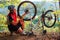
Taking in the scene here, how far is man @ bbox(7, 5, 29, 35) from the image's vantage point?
165cm

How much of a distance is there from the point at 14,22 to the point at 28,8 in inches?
7.6

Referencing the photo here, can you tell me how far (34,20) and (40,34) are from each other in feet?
0.49

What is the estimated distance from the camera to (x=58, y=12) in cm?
170

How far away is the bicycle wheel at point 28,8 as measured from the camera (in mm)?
1666

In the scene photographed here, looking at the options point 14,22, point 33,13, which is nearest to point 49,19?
point 33,13

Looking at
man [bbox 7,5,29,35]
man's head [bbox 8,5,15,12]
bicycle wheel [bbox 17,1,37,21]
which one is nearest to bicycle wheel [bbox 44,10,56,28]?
bicycle wheel [bbox 17,1,37,21]

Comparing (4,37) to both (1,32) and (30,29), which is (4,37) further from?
(30,29)

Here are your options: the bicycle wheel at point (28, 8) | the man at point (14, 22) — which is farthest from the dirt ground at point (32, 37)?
the bicycle wheel at point (28, 8)

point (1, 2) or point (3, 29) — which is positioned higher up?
point (1, 2)

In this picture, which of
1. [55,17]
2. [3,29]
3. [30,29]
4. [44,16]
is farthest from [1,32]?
[55,17]

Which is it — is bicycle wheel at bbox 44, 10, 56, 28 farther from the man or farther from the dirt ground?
the man

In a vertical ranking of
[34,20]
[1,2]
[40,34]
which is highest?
[1,2]

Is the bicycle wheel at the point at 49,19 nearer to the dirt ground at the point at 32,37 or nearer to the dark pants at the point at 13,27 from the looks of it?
the dirt ground at the point at 32,37

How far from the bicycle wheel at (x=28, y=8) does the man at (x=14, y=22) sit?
0.04 metres
